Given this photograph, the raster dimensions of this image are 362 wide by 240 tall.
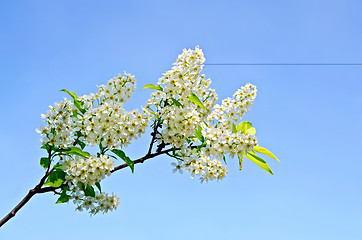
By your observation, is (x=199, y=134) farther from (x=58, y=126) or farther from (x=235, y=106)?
(x=58, y=126)

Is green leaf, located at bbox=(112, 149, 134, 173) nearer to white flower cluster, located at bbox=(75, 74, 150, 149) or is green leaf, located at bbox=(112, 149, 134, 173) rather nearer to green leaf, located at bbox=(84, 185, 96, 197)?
white flower cluster, located at bbox=(75, 74, 150, 149)

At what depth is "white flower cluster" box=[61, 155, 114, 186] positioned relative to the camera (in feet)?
8.36

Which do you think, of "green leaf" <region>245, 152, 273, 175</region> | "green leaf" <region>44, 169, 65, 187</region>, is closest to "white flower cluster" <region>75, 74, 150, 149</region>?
"green leaf" <region>44, 169, 65, 187</region>

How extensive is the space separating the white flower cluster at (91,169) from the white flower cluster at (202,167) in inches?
23.5

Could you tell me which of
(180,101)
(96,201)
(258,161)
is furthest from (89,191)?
(258,161)

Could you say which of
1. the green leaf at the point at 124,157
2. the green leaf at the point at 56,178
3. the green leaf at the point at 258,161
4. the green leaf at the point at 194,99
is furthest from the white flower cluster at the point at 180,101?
the green leaf at the point at 56,178

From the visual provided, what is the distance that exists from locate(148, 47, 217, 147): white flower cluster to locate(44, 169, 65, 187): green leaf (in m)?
0.76

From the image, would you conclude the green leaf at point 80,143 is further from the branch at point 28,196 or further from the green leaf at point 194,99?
the green leaf at point 194,99

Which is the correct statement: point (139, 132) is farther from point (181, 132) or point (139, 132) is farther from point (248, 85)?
point (248, 85)

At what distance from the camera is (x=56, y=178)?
2.78 meters

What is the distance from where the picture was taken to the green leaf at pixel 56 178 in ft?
9.11

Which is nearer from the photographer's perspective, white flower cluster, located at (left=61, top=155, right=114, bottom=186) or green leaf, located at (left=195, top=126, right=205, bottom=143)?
white flower cluster, located at (left=61, top=155, right=114, bottom=186)

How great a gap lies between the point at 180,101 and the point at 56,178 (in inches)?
41.5

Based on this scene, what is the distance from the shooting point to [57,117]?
272 centimetres
